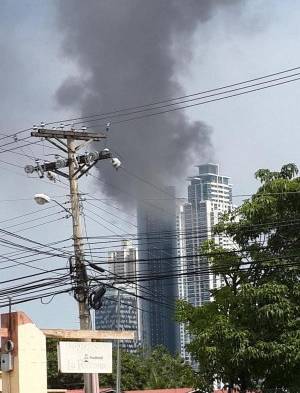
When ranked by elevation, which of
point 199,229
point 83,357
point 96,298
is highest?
point 199,229

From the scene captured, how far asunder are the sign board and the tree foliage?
1189 inches

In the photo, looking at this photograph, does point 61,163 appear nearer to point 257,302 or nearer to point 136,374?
point 257,302

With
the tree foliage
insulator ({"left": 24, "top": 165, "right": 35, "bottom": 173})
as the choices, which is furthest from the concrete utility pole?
the tree foliage

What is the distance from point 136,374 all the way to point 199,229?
29.3 m

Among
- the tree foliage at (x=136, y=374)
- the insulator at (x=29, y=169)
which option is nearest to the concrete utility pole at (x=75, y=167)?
the insulator at (x=29, y=169)

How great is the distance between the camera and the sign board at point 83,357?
22.7m

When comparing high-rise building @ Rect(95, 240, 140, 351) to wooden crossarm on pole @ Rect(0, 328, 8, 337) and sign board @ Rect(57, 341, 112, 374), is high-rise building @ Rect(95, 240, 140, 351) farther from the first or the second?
wooden crossarm on pole @ Rect(0, 328, 8, 337)

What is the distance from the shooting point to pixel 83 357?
75.4 ft

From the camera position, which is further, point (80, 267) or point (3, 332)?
point (80, 267)

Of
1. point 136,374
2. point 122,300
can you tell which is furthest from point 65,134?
point 136,374

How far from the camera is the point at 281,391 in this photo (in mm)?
29141

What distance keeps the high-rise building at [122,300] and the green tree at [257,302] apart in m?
2.55

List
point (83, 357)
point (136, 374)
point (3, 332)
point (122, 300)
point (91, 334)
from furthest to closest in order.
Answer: point (136, 374)
point (122, 300)
point (91, 334)
point (83, 357)
point (3, 332)

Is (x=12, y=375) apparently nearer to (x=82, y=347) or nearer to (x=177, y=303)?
(x=82, y=347)
